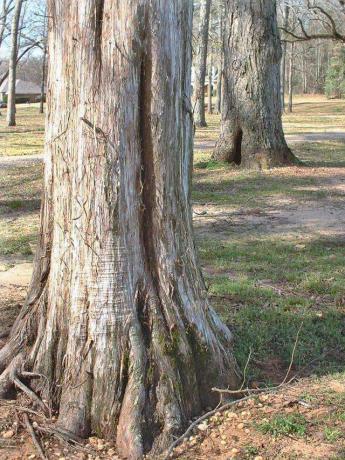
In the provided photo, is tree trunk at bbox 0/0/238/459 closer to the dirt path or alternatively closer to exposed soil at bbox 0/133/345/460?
exposed soil at bbox 0/133/345/460

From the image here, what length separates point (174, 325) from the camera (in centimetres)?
371

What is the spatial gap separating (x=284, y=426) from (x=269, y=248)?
13.8 ft

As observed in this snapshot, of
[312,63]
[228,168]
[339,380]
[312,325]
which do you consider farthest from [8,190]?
[312,63]

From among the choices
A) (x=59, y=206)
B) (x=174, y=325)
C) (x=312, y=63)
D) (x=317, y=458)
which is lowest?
(x=317, y=458)

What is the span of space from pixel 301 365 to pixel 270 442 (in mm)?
1033

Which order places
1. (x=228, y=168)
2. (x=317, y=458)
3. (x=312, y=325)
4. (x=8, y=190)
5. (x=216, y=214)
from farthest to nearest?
1. (x=228, y=168)
2. (x=8, y=190)
3. (x=216, y=214)
4. (x=312, y=325)
5. (x=317, y=458)

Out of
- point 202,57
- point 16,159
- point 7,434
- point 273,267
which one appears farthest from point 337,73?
point 7,434

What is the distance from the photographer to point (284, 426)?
3.65 meters

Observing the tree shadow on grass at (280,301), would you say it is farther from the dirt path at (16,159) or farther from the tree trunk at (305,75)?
the tree trunk at (305,75)

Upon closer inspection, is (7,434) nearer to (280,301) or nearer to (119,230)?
(119,230)

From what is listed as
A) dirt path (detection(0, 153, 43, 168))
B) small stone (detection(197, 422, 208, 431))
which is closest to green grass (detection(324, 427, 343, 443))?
small stone (detection(197, 422, 208, 431))

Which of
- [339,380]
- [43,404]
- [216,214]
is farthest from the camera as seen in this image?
[216,214]

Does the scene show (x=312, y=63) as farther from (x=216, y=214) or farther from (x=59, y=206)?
(x=59, y=206)

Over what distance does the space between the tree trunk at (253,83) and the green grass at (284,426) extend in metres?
10.2
